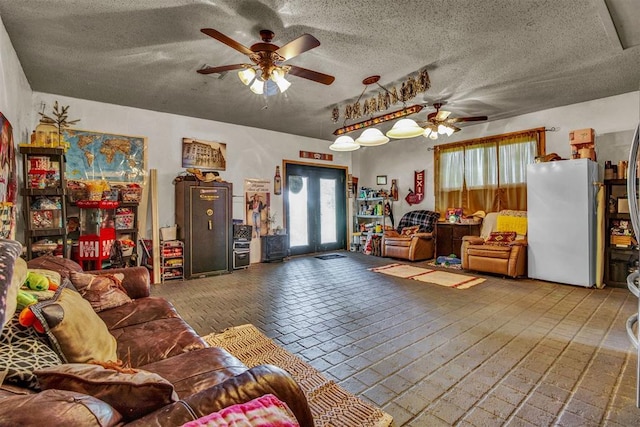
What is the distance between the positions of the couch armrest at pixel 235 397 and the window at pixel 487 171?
592cm

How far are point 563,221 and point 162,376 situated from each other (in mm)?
5160

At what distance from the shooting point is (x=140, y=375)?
0.95 metres

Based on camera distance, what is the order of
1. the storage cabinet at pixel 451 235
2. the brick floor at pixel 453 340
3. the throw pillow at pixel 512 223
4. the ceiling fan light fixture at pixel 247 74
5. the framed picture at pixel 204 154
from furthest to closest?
the storage cabinet at pixel 451 235 → the framed picture at pixel 204 154 → the throw pillow at pixel 512 223 → the ceiling fan light fixture at pixel 247 74 → the brick floor at pixel 453 340

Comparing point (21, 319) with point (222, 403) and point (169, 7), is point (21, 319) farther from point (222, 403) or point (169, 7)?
point (169, 7)

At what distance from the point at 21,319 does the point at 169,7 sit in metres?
2.44

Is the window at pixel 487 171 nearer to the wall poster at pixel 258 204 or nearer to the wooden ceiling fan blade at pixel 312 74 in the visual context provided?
the wall poster at pixel 258 204

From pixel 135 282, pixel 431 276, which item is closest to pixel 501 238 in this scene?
pixel 431 276

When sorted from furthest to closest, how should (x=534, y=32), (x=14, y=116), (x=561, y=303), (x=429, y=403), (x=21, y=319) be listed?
(x=561, y=303), (x=14, y=116), (x=534, y=32), (x=429, y=403), (x=21, y=319)

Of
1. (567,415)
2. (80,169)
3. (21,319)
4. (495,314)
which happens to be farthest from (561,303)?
(80,169)

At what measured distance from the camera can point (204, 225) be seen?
5293 mm

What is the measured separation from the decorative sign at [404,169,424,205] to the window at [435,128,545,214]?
0.38m

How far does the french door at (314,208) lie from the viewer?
7.25 metres

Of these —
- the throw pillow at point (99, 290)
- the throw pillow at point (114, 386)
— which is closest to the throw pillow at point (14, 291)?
the throw pillow at point (114, 386)

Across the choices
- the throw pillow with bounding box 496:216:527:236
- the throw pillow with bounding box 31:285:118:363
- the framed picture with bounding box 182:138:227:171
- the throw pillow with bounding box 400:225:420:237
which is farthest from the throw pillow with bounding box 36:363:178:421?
the throw pillow with bounding box 400:225:420:237
